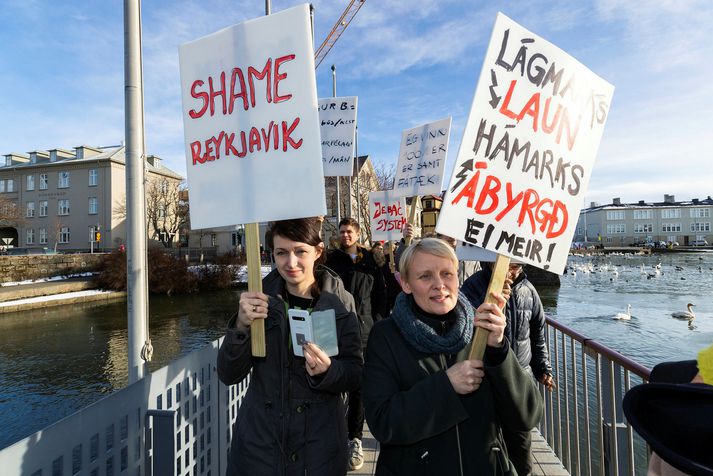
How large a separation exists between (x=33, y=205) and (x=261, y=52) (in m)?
59.3

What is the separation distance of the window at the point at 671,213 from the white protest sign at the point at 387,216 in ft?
392

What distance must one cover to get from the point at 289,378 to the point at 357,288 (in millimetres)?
2366

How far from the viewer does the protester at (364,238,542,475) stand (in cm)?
162

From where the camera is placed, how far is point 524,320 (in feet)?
10.8

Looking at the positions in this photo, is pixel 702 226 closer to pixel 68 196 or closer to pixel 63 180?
pixel 68 196

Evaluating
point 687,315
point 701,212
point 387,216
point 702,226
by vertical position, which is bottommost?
point 687,315

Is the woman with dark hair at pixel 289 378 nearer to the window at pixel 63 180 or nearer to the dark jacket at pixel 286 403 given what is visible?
the dark jacket at pixel 286 403

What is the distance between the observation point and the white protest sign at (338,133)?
766 cm

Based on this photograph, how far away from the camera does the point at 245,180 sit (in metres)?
2.16

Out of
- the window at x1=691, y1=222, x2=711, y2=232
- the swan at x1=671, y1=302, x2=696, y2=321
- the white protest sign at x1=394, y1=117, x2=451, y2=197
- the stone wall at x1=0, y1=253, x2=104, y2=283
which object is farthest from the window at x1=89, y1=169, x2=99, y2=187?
the window at x1=691, y1=222, x2=711, y2=232

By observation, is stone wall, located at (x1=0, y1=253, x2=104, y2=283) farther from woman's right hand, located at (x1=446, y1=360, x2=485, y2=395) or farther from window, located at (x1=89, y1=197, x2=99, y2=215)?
woman's right hand, located at (x1=446, y1=360, x2=485, y2=395)

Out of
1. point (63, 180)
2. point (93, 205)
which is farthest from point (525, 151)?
point (63, 180)

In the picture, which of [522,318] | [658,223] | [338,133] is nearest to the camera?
[522,318]

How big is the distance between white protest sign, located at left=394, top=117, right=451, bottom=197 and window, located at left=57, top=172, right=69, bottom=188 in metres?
51.4
